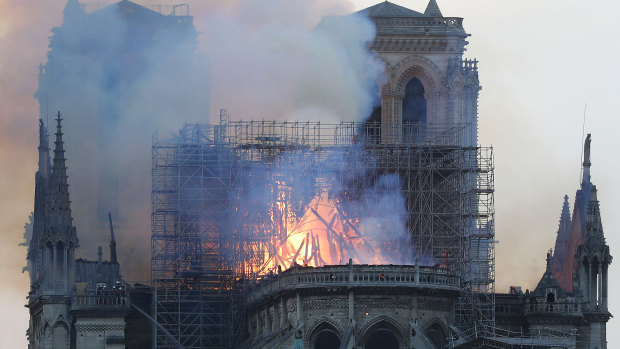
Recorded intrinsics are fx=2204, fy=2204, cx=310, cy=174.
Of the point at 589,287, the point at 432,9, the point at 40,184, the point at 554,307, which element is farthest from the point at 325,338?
the point at 432,9

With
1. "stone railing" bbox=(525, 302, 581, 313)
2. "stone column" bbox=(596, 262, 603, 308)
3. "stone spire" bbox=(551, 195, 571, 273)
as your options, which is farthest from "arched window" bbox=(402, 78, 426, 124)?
"stone railing" bbox=(525, 302, 581, 313)

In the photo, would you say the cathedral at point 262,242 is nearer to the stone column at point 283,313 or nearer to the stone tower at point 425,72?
the stone column at point 283,313

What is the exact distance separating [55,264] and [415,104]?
31.7 m

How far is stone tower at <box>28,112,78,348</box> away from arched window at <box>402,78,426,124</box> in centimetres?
2727

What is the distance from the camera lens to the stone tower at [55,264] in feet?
448

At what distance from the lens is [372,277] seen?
125438mm

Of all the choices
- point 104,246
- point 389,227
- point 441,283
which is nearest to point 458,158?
point 389,227

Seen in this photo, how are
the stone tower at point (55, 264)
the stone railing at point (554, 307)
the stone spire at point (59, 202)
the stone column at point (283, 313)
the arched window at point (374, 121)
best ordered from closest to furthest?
the stone column at point (283, 313), the stone tower at point (55, 264), the stone railing at point (554, 307), the stone spire at point (59, 202), the arched window at point (374, 121)

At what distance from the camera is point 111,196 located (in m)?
158

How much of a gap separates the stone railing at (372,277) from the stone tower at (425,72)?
27.8 m

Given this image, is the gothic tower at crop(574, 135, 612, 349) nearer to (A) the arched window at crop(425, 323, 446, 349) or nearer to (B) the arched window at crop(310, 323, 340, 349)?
(A) the arched window at crop(425, 323, 446, 349)

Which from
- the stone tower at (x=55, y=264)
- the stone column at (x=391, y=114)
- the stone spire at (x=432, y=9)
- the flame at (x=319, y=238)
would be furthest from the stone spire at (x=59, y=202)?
the stone spire at (x=432, y=9)

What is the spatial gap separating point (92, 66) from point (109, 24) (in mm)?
3203

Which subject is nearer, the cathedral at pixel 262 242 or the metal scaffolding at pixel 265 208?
the cathedral at pixel 262 242
